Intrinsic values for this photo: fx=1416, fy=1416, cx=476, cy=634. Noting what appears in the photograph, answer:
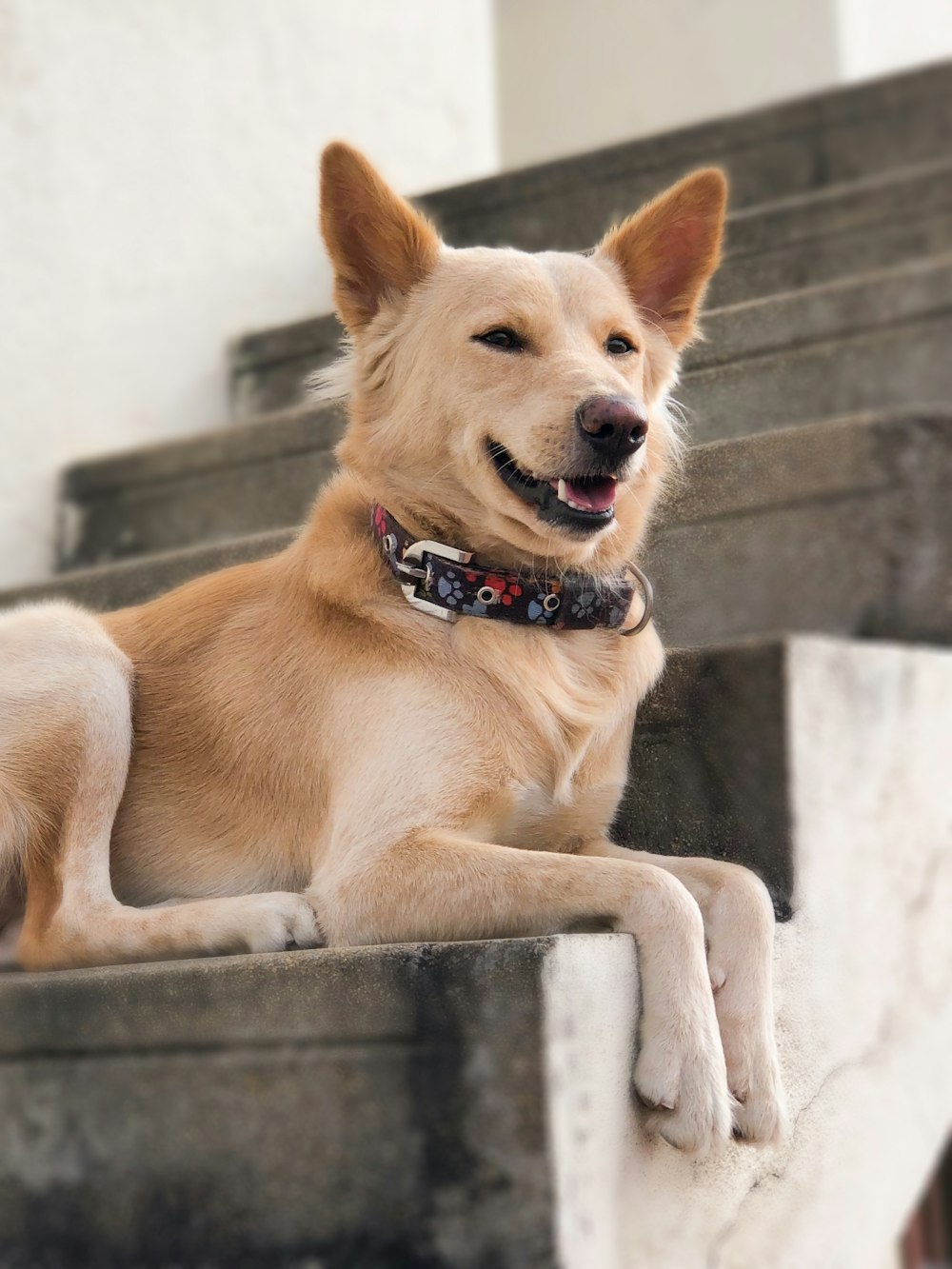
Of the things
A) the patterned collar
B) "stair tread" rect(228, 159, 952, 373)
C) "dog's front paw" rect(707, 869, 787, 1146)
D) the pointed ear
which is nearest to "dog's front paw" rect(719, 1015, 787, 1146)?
"dog's front paw" rect(707, 869, 787, 1146)

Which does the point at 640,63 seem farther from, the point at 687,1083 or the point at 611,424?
the point at 687,1083

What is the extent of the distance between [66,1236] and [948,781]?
1.55 meters

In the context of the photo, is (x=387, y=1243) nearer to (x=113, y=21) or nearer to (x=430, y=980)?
(x=430, y=980)

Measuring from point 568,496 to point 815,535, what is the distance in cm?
77

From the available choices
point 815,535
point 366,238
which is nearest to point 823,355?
point 815,535

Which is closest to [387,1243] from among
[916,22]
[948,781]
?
[948,781]

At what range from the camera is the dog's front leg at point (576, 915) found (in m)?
1.57

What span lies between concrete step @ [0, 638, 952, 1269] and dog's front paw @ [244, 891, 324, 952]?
Result: 131 millimetres

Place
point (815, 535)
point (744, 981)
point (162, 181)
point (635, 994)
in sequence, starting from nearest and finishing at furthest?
1. point (635, 994)
2. point (744, 981)
3. point (815, 535)
4. point (162, 181)

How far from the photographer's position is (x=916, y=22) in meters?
6.85

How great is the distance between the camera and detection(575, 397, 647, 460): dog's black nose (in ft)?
6.21

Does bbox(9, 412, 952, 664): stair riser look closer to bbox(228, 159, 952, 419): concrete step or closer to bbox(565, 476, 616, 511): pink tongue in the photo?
bbox(565, 476, 616, 511): pink tongue

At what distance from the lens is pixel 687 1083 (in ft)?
5.13

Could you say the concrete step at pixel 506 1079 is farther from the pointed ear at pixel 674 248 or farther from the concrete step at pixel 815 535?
the pointed ear at pixel 674 248
